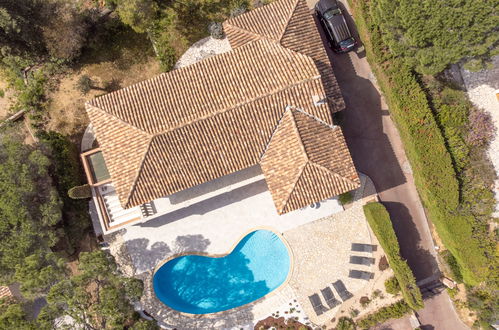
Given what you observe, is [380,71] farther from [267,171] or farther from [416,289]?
[416,289]

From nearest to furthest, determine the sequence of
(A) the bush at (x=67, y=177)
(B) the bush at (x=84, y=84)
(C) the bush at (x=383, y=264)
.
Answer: (A) the bush at (x=67, y=177) < (B) the bush at (x=84, y=84) < (C) the bush at (x=383, y=264)

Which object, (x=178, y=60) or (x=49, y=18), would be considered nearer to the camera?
(x=49, y=18)

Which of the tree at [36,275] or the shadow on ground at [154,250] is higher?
the tree at [36,275]

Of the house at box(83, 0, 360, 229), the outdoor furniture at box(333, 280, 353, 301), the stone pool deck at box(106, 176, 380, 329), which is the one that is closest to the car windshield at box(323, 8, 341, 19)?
the house at box(83, 0, 360, 229)

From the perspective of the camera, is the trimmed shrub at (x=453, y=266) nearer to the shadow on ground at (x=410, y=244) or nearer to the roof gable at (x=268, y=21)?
the shadow on ground at (x=410, y=244)

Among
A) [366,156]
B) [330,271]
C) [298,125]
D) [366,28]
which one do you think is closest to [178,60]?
[298,125]

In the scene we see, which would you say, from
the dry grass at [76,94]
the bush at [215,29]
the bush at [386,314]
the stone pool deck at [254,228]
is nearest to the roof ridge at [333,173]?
the stone pool deck at [254,228]

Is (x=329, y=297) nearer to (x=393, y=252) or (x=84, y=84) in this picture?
(x=393, y=252)

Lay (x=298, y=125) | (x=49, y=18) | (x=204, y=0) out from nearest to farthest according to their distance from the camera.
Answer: (x=298, y=125) < (x=49, y=18) < (x=204, y=0)
